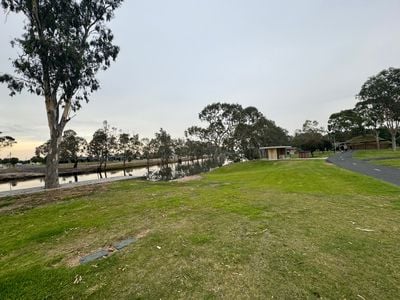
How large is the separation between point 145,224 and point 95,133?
5808 centimetres

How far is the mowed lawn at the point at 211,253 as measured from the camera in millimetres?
3059

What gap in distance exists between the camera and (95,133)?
58438mm

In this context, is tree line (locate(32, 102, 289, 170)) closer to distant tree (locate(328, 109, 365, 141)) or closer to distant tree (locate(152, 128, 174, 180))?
distant tree (locate(152, 128, 174, 180))

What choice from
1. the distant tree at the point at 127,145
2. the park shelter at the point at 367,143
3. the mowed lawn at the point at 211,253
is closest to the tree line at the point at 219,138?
the distant tree at the point at 127,145

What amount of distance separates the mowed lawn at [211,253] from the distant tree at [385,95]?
148 ft

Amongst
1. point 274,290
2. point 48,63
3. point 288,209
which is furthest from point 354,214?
point 48,63

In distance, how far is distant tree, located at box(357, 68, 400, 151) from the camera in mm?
41438


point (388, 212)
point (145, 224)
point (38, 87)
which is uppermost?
point (38, 87)

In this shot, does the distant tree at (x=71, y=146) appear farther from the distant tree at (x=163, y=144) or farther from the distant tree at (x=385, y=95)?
the distant tree at (x=385, y=95)

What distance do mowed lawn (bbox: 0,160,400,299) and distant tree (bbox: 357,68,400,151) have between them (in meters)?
45.2

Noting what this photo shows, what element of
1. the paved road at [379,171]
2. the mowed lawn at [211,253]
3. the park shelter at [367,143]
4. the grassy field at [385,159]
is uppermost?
the park shelter at [367,143]

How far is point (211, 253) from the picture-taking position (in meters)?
3.98

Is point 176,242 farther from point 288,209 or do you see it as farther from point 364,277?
point 288,209

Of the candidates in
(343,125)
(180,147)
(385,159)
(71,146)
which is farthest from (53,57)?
(343,125)
